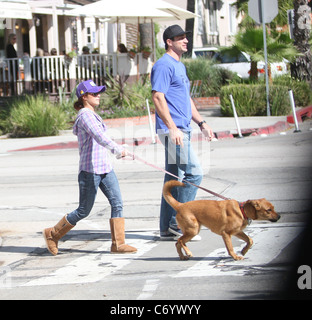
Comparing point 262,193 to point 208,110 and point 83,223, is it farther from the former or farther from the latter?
point 208,110

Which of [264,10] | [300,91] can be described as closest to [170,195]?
[264,10]

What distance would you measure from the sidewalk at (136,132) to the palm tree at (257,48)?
8.37 feet

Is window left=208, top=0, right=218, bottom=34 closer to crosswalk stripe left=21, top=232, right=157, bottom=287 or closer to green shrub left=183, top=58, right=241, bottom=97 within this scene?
green shrub left=183, top=58, right=241, bottom=97

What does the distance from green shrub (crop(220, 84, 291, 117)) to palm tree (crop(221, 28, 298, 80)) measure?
158 centimetres

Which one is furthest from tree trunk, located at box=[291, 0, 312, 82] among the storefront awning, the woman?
the woman

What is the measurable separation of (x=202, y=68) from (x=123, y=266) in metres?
20.1

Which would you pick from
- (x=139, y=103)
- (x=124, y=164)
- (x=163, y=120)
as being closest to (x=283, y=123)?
(x=139, y=103)

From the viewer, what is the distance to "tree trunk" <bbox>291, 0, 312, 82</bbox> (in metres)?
23.1

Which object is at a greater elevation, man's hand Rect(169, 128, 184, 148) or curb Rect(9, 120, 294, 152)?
man's hand Rect(169, 128, 184, 148)

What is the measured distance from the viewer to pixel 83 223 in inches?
345

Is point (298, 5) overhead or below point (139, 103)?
overhead

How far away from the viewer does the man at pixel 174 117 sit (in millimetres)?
7082

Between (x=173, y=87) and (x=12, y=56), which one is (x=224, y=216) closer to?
(x=173, y=87)
